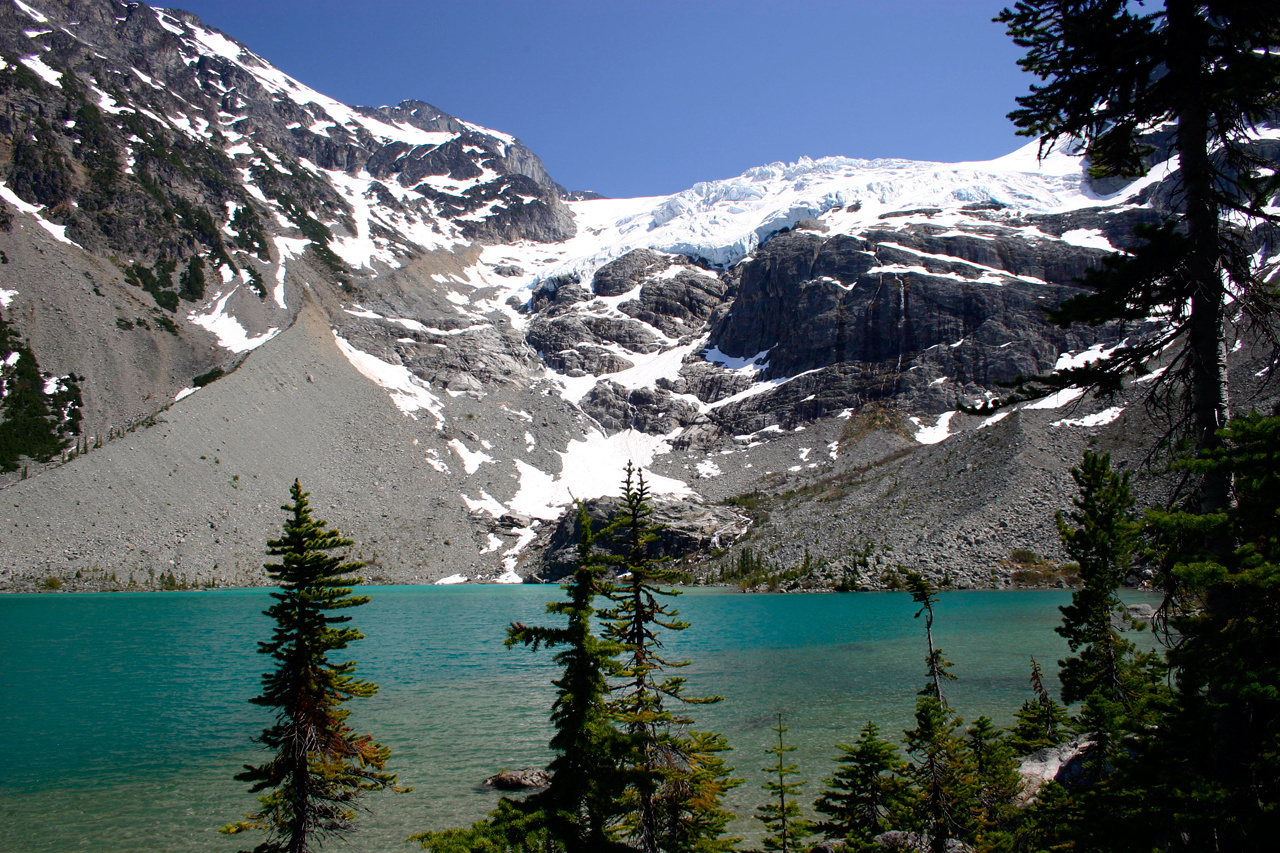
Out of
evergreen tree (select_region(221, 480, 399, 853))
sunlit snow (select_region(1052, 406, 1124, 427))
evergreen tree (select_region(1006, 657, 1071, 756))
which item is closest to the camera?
evergreen tree (select_region(221, 480, 399, 853))

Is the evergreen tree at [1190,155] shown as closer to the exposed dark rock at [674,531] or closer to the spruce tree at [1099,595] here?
the spruce tree at [1099,595]

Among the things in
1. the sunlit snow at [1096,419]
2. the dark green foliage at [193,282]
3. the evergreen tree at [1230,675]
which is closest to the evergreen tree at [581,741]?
the evergreen tree at [1230,675]

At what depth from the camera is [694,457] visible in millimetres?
195125

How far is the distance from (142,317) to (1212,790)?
21128 cm

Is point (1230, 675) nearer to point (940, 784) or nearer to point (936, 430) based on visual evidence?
point (940, 784)

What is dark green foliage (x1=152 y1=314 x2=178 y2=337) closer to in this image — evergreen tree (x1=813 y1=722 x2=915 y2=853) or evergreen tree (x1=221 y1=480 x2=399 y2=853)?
evergreen tree (x1=221 y1=480 x2=399 y2=853)

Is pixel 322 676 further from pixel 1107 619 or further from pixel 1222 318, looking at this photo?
pixel 1107 619

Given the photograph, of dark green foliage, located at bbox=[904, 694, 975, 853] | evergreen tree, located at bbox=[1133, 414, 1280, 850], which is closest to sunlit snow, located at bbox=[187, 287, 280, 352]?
dark green foliage, located at bbox=[904, 694, 975, 853]

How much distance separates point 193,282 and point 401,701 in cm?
19839

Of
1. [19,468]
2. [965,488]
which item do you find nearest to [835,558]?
[965,488]

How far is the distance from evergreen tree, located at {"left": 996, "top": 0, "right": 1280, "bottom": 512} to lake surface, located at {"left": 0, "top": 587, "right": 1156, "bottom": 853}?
1916cm

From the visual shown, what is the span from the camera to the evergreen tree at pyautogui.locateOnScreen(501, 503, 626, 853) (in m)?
11.0

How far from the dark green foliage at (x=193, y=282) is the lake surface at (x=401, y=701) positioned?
133m

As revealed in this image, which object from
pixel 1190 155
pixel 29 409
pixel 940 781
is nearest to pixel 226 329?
pixel 29 409
